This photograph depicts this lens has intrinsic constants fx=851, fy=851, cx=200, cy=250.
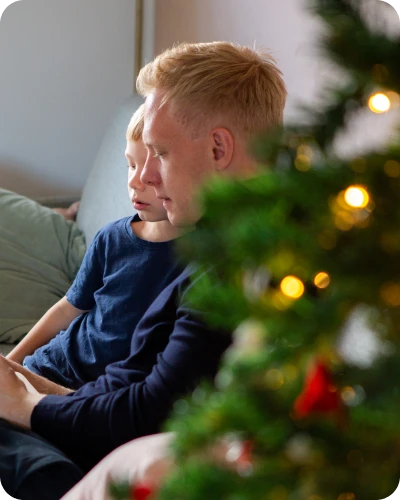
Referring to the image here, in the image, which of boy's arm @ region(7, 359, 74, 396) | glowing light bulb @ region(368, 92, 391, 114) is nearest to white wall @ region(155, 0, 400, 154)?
boy's arm @ region(7, 359, 74, 396)

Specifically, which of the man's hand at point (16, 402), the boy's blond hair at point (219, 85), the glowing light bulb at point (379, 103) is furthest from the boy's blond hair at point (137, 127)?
the glowing light bulb at point (379, 103)

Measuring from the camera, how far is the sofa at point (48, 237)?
2238 millimetres

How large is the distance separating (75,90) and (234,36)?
0.93 metres

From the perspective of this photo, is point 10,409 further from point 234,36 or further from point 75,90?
point 75,90

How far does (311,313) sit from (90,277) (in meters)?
1.16

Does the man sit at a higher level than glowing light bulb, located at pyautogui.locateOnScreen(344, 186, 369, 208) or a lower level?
lower

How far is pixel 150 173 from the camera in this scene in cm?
140

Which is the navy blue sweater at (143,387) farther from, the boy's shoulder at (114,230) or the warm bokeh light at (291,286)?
the warm bokeh light at (291,286)

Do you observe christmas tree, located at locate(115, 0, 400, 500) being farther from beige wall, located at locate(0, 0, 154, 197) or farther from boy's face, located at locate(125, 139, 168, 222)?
beige wall, located at locate(0, 0, 154, 197)

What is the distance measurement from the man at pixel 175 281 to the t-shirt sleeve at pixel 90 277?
10.9 inches

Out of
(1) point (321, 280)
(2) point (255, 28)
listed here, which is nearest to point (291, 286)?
(1) point (321, 280)

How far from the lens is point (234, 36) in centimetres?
259

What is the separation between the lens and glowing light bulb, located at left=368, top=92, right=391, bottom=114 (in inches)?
23.6

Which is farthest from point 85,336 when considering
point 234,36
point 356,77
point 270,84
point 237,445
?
point 234,36
